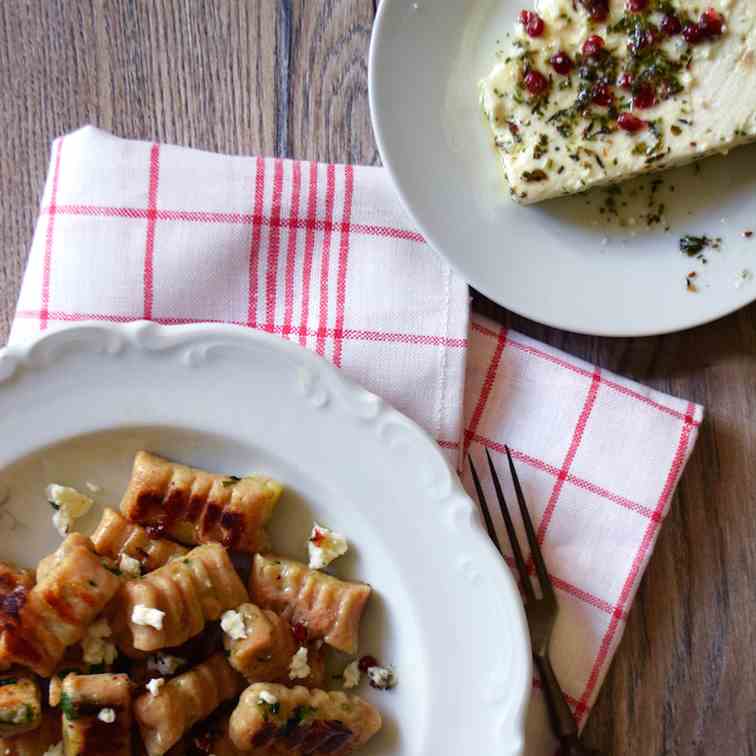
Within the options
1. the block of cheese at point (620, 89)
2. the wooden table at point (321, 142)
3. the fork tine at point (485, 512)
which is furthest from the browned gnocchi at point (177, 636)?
the block of cheese at point (620, 89)

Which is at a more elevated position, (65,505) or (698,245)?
(698,245)

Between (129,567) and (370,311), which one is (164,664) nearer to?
(129,567)

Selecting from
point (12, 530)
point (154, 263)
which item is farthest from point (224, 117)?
point (12, 530)

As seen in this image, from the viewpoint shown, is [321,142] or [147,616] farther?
[321,142]

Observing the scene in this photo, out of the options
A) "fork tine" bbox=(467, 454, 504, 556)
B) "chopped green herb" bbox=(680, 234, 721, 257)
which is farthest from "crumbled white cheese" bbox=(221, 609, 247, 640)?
"chopped green herb" bbox=(680, 234, 721, 257)

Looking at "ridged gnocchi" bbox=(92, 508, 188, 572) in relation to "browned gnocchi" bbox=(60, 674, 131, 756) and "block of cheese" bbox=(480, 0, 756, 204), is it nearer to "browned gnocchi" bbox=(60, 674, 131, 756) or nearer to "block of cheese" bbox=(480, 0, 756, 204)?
"browned gnocchi" bbox=(60, 674, 131, 756)

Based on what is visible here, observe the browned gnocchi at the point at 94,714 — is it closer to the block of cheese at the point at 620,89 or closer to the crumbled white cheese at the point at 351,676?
the crumbled white cheese at the point at 351,676

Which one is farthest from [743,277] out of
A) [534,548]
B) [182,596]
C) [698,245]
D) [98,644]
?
[98,644]
